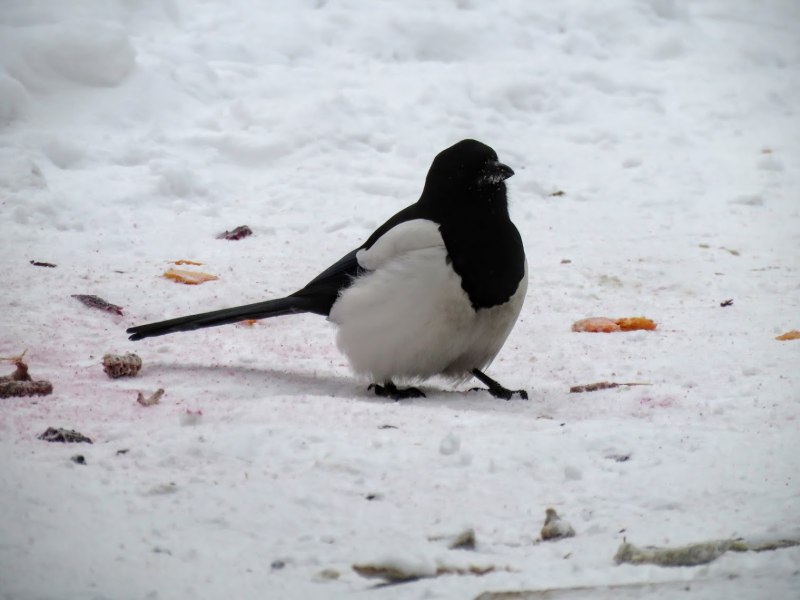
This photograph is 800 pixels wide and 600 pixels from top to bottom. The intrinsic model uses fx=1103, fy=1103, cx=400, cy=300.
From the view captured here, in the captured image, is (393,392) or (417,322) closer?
(417,322)

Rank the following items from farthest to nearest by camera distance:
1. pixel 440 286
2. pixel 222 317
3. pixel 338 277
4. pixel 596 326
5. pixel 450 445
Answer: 1. pixel 596 326
2. pixel 222 317
3. pixel 338 277
4. pixel 440 286
5. pixel 450 445

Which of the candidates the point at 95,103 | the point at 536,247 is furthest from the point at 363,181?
the point at 95,103

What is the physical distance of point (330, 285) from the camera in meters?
4.38

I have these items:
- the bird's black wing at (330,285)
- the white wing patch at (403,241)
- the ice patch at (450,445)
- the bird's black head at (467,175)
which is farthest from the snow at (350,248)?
the bird's black head at (467,175)

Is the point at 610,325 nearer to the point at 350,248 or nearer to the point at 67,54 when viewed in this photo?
the point at 350,248

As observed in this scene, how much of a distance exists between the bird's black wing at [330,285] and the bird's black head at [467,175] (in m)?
0.41

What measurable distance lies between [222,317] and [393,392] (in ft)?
2.71

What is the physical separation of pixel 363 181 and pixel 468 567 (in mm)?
4705

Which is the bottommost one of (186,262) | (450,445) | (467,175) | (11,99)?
(186,262)

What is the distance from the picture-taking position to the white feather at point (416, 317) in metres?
3.92

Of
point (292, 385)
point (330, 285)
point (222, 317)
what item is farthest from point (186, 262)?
point (292, 385)

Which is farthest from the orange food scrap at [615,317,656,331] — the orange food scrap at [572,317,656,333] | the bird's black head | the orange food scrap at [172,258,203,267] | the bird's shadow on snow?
the orange food scrap at [172,258,203,267]

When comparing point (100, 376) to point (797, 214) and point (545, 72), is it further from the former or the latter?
point (545, 72)

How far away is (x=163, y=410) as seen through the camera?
11.2ft
